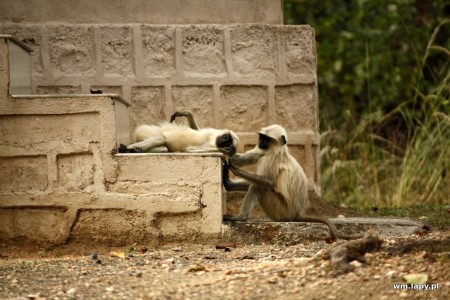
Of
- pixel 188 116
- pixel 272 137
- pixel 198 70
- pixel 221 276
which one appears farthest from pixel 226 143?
pixel 221 276

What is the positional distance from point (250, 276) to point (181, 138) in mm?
3110

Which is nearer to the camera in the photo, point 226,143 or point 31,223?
point 31,223

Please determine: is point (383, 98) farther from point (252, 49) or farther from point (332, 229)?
point (332, 229)

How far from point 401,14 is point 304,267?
954cm

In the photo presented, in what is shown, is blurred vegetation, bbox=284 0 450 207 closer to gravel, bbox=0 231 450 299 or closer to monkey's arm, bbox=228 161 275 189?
monkey's arm, bbox=228 161 275 189

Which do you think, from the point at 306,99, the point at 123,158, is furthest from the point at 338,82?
the point at 123,158

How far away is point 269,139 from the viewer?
8.00 m

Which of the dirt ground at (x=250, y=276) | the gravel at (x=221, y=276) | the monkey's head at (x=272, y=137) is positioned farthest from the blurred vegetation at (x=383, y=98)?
the dirt ground at (x=250, y=276)

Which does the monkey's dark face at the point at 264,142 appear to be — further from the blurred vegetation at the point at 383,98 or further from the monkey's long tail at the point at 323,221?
the blurred vegetation at the point at 383,98

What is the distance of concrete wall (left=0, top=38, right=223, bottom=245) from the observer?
24.1 feet

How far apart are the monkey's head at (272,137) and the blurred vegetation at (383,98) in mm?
3019

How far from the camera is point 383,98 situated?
1398 cm

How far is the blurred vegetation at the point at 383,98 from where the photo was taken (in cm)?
1073

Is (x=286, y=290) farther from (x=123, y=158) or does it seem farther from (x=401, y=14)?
(x=401, y=14)
